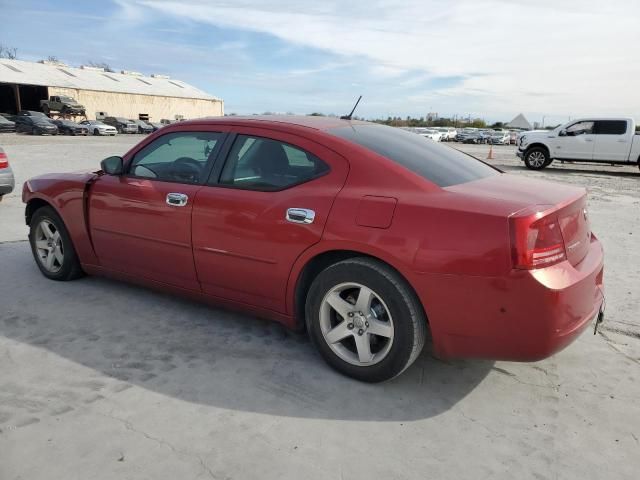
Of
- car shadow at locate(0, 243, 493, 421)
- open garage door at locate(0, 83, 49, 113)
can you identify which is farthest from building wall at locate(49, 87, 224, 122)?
car shadow at locate(0, 243, 493, 421)

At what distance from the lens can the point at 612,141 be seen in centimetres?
1703

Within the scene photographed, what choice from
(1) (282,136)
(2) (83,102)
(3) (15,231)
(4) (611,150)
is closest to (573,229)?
(1) (282,136)

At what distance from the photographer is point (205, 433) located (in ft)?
8.31

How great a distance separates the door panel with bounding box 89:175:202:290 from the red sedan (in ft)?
0.04

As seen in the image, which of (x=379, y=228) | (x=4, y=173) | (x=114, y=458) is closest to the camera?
(x=114, y=458)

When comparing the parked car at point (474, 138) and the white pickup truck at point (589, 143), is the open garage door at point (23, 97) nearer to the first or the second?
the parked car at point (474, 138)

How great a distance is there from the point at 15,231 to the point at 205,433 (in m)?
5.31

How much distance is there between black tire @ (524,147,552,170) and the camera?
17967 millimetres

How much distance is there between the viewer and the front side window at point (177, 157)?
3662 mm

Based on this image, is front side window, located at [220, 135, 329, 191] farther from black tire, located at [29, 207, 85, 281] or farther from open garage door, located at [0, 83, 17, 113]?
open garage door, located at [0, 83, 17, 113]

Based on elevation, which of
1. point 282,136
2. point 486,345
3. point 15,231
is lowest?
point 15,231

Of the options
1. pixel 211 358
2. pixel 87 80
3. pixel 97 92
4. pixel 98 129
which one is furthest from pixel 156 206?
pixel 87 80

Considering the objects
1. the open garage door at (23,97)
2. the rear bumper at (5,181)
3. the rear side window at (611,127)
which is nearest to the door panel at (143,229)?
the rear bumper at (5,181)

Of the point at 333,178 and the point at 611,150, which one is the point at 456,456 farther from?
the point at 611,150
